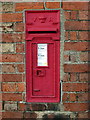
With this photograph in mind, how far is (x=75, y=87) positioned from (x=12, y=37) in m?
0.89

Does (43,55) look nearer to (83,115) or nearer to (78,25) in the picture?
(78,25)

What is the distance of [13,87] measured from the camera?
201 cm

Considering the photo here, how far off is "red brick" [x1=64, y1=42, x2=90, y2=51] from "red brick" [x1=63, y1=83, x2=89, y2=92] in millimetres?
388

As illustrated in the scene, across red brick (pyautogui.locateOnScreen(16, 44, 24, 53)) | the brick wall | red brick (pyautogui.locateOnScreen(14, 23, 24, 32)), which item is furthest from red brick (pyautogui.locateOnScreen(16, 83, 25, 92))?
red brick (pyautogui.locateOnScreen(14, 23, 24, 32))

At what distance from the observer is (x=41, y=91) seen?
198cm

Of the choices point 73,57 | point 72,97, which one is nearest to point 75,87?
point 72,97

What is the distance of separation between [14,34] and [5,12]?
10.3 inches

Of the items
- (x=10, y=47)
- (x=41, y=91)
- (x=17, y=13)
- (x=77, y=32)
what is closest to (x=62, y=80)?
(x=41, y=91)

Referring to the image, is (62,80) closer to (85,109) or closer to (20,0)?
(85,109)

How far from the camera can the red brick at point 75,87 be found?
6.44 feet

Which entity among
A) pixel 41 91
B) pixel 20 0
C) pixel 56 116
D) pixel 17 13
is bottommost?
pixel 56 116

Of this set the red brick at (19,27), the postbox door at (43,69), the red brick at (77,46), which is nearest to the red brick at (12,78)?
the postbox door at (43,69)

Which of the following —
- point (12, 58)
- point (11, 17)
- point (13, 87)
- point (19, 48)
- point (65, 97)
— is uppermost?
point (11, 17)

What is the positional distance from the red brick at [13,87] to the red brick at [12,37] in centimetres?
50
